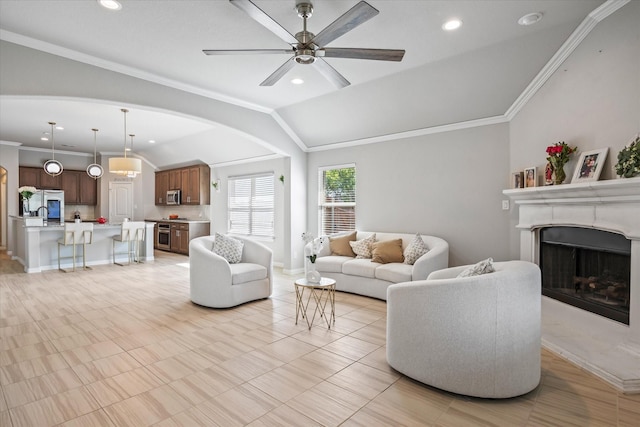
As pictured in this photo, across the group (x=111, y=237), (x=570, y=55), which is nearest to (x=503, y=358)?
(x=570, y=55)

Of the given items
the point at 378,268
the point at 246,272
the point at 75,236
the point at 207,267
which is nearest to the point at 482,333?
the point at 378,268

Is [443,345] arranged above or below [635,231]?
below

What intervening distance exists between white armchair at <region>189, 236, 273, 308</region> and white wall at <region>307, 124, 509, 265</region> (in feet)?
7.42

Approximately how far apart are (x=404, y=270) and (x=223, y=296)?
2.40 m

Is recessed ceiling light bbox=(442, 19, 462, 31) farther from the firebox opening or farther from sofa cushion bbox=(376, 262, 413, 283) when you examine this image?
sofa cushion bbox=(376, 262, 413, 283)

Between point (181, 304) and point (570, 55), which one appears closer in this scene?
point (570, 55)

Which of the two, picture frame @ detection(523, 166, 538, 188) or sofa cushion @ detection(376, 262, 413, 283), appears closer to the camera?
picture frame @ detection(523, 166, 538, 188)

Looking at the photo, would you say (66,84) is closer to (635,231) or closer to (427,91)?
(427,91)

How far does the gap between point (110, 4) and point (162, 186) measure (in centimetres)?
841

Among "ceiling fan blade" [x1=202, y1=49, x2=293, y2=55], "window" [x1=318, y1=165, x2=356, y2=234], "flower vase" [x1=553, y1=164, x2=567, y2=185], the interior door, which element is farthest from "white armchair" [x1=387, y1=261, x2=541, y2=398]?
the interior door

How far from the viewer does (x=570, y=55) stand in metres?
3.36

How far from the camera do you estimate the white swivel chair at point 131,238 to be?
7.46 metres

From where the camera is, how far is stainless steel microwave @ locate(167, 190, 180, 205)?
976 centimetres

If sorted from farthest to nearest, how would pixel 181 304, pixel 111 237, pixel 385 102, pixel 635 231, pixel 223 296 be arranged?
pixel 111 237
pixel 385 102
pixel 181 304
pixel 223 296
pixel 635 231
